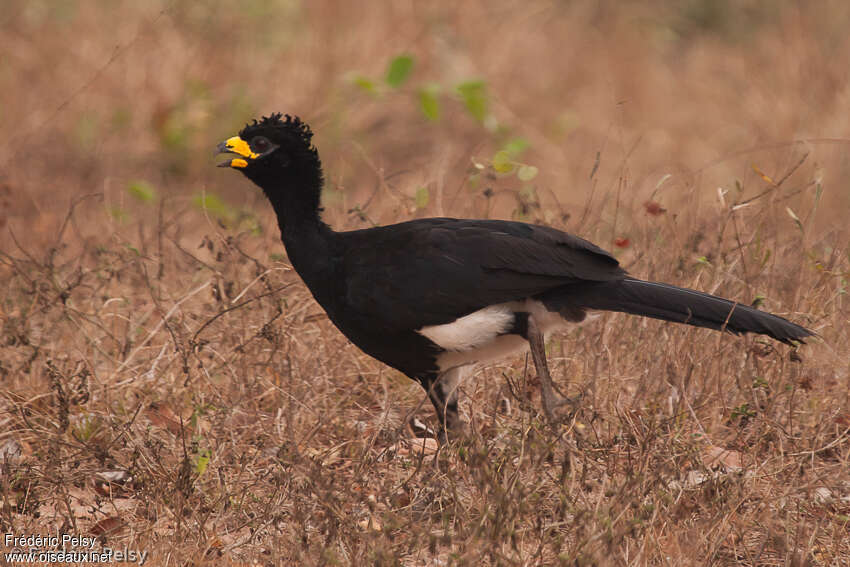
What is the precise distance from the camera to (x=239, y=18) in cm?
1005

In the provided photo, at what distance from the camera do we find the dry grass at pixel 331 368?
3.90 meters

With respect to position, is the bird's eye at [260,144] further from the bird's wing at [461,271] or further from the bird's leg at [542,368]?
the bird's leg at [542,368]

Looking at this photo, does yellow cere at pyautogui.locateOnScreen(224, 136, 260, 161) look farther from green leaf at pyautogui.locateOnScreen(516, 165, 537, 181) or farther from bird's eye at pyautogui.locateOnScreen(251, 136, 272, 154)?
green leaf at pyautogui.locateOnScreen(516, 165, 537, 181)

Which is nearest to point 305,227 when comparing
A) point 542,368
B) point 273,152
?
point 273,152

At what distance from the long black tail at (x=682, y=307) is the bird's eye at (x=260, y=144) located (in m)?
A: 1.47

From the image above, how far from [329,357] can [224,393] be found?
538 mm

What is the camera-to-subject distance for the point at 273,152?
15.6 feet

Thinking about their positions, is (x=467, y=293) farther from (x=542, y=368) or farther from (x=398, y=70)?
(x=398, y=70)

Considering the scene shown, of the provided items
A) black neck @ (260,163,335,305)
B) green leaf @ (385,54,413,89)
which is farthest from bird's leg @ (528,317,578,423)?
green leaf @ (385,54,413,89)

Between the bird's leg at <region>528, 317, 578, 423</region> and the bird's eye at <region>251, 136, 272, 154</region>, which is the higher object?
the bird's eye at <region>251, 136, 272, 154</region>

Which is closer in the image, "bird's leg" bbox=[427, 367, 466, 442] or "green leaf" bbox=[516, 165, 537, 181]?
"bird's leg" bbox=[427, 367, 466, 442]

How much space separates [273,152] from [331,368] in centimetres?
113

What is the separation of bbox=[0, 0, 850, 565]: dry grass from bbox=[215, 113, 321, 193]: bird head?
1.75 ft

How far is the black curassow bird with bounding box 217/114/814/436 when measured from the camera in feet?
14.2
